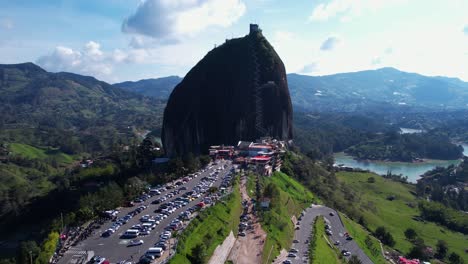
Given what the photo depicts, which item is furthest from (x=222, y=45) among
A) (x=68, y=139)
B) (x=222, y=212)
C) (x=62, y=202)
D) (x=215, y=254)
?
(x=68, y=139)

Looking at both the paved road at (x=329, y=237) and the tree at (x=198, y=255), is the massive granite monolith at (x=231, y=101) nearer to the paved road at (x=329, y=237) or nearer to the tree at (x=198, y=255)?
the paved road at (x=329, y=237)

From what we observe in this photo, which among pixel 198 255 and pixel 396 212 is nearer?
pixel 198 255

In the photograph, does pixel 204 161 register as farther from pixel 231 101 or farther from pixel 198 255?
pixel 198 255

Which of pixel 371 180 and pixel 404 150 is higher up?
pixel 404 150

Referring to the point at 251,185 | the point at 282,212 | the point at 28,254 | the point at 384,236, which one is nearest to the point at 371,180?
the point at 384,236

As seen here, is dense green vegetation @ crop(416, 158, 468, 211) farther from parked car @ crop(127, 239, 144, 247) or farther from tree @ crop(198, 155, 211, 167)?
parked car @ crop(127, 239, 144, 247)

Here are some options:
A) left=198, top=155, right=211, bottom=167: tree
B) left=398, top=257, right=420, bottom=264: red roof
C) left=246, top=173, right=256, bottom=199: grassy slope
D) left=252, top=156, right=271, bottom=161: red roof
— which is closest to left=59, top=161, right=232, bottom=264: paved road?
left=246, top=173, right=256, bottom=199: grassy slope

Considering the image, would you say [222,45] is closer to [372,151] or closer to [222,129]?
[222,129]
